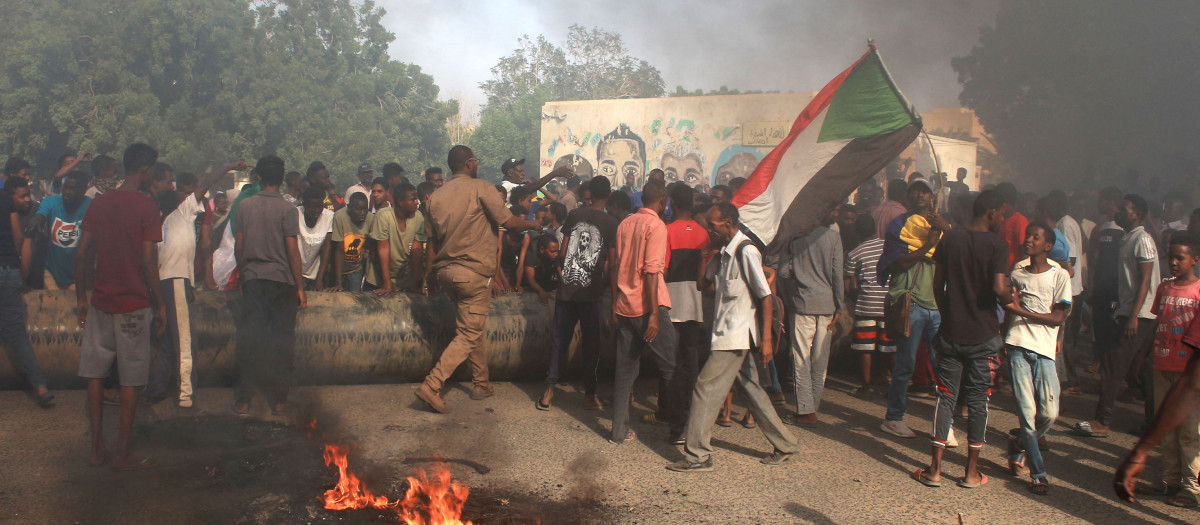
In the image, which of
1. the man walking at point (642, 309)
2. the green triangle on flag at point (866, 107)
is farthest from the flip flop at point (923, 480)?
the green triangle on flag at point (866, 107)

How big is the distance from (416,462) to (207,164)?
28.1m

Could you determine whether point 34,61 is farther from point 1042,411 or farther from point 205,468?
point 1042,411

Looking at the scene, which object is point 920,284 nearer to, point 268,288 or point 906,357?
point 906,357

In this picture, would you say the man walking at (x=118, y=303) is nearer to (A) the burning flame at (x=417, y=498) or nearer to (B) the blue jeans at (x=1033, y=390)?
(A) the burning flame at (x=417, y=498)

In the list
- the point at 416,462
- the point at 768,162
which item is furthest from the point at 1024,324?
the point at 416,462

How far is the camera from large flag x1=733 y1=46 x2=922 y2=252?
221 inches

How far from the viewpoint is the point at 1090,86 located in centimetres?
2297

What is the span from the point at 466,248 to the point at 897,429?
334 cm

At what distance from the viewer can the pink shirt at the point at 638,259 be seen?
521 centimetres

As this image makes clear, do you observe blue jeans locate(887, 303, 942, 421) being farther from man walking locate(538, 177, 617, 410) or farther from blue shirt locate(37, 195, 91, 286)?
blue shirt locate(37, 195, 91, 286)

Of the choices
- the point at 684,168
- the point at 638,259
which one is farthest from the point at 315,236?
the point at 684,168

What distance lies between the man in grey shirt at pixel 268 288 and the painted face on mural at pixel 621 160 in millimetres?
25274

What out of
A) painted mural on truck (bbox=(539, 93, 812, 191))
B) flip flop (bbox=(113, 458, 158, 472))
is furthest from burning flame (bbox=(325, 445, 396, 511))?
painted mural on truck (bbox=(539, 93, 812, 191))

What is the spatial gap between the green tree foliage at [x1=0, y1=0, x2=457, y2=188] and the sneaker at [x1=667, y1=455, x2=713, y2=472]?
27.1 meters
